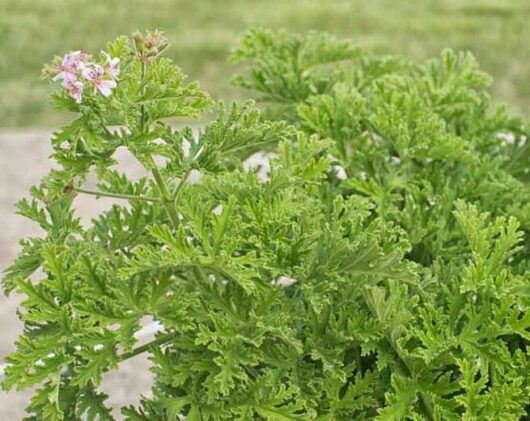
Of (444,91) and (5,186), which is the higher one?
(444,91)

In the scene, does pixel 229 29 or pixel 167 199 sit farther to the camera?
pixel 229 29

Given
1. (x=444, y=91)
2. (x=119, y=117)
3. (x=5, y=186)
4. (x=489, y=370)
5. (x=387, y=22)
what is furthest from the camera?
(x=387, y=22)

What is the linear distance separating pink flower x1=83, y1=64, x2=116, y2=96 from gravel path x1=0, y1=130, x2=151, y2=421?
0.67m

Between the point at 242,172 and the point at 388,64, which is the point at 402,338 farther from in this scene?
the point at 388,64

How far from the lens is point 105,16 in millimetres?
3330

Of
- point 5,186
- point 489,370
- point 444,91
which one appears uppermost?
point 444,91

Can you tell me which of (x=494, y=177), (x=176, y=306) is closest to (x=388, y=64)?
(x=494, y=177)

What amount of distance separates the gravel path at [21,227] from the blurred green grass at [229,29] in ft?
1.71

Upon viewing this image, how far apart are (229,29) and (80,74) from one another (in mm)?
2651

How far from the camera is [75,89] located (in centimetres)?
66

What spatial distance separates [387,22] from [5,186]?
5.31 feet

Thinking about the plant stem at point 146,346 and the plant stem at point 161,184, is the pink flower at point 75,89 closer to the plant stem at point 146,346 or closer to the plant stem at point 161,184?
the plant stem at point 161,184

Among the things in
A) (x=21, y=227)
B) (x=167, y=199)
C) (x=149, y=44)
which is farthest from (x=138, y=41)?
(x=21, y=227)

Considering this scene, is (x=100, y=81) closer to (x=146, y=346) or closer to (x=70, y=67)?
(x=70, y=67)
